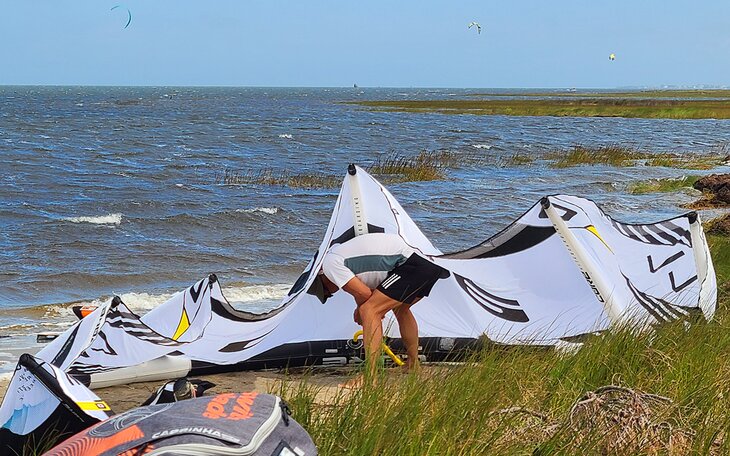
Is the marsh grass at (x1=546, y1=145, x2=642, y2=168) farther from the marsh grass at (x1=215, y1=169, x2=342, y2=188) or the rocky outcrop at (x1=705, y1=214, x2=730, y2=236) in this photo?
the rocky outcrop at (x1=705, y1=214, x2=730, y2=236)

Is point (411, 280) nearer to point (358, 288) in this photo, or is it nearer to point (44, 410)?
point (358, 288)

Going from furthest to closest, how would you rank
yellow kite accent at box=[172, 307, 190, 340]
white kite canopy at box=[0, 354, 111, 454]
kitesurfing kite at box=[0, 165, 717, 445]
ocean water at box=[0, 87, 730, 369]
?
ocean water at box=[0, 87, 730, 369], yellow kite accent at box=[172, 307, 190, 340], kitesurfing kite at box=[0, 165, 717, 445], white kite canopy at box=[0, 354, 111, 454]

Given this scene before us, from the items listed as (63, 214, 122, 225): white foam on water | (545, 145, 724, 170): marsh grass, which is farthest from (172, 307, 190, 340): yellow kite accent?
(545, 145, 724, 170): marsh grass

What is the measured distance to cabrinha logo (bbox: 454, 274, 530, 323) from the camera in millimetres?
7012

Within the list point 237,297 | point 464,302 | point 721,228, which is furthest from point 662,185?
point 464,302

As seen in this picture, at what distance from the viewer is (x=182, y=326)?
775 centimetres

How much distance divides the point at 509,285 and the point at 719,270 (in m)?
3.44

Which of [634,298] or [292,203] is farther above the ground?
[634,298]

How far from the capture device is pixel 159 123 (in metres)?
63.6

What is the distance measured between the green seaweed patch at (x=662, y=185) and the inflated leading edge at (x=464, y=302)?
1754 cm

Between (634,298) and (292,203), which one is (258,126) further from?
(634,298)

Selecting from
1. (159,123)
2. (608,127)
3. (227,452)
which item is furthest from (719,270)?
(159,123)

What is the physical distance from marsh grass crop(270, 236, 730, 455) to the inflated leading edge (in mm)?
1760

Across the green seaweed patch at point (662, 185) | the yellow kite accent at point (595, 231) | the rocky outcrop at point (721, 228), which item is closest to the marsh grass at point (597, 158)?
the green seaweed patch at point (662, 185)
